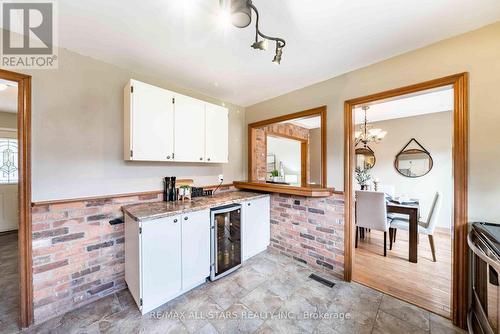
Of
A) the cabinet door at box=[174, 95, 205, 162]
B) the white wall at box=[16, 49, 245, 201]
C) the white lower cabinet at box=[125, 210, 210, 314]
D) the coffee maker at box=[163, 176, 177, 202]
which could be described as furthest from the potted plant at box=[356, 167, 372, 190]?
the white wall at box=[16, 49, 245, 201]

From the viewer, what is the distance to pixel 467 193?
5.04 ft

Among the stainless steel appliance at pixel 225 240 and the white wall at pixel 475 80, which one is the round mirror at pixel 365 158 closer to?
the white wall at pixel 475 80

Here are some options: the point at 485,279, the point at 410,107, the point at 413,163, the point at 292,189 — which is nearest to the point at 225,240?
A: the point at 292,189

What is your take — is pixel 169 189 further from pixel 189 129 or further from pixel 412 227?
pixel 412 227

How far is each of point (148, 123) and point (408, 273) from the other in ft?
11.8

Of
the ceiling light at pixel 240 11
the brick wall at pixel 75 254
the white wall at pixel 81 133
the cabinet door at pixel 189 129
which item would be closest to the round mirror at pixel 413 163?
the cabinet door at pixel 189 129

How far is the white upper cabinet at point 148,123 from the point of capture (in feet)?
6.29

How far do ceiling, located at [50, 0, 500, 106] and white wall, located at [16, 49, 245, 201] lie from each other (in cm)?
22

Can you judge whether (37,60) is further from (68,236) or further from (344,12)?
(344,12)

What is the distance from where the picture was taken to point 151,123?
6.63ft

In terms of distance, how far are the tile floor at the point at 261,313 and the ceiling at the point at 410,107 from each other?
2.77 meters

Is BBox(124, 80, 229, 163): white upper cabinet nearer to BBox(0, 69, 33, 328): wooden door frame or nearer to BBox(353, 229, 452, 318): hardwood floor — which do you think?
BBox(0, 69, 33, 328): wooden door frame

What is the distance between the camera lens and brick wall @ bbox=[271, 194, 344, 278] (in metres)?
2.28

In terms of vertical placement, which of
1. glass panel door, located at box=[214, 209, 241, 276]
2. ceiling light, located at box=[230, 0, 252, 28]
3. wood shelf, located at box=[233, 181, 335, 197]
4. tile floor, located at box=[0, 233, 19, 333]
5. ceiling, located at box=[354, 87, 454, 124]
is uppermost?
ceiling, located at box=[354, 87, 454, 124]
